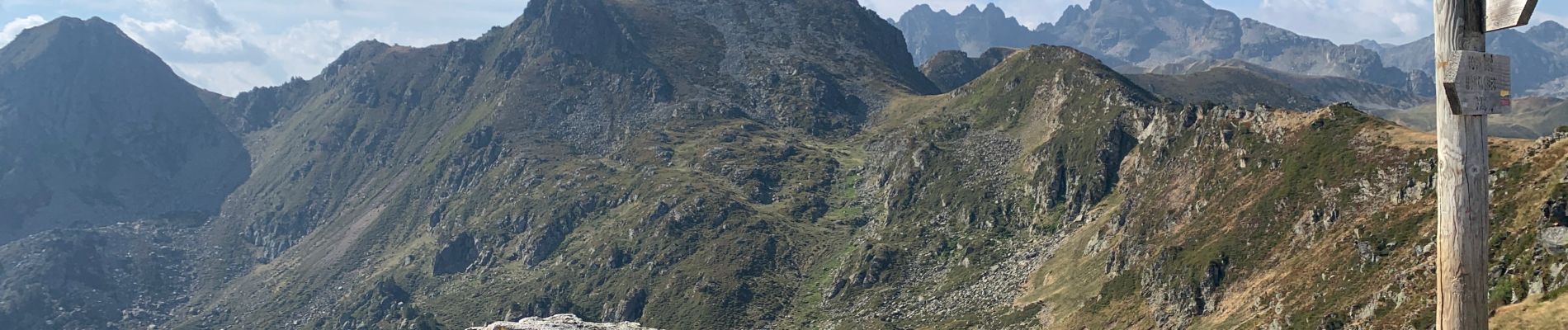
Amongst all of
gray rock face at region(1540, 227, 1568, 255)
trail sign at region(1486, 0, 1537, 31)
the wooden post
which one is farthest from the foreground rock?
gray rock face at region(1540, 227, 1568, 255)

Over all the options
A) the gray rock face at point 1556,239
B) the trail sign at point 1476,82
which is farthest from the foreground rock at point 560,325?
the gray rock face at point 1556,239

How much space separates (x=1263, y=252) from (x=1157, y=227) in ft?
101

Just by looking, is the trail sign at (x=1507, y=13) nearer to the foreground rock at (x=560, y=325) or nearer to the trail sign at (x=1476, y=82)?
the trail sign at (x=1476, y=82)

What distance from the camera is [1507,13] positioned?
44.2ft

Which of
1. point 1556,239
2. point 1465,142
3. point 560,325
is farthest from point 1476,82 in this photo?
point 1556,239

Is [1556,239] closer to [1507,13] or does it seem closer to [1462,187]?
[1462,187]

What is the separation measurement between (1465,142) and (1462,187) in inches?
25.5

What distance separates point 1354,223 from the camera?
119625mm

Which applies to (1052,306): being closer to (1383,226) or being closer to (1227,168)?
(1227,168)

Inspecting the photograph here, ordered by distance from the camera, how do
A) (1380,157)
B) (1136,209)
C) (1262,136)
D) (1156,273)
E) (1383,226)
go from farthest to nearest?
(1136,209) < (1262,136) < (1156,273) < (1380,157) < (1383,226)

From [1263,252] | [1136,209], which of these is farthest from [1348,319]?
[1136,209]

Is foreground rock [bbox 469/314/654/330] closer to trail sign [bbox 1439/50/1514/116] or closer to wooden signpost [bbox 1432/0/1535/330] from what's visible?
wooden signpost [bbox 1432/0/1535/330]

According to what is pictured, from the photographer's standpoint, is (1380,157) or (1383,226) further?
(1380,157)

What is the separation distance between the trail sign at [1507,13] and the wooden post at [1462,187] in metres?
0.11
